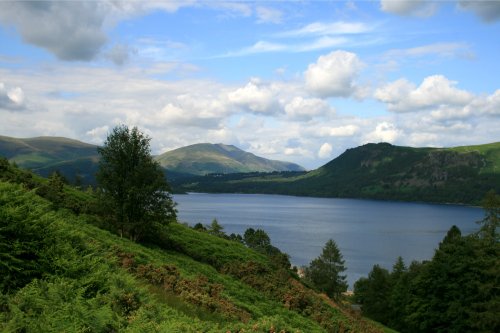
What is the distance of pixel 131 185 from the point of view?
36.9 meters

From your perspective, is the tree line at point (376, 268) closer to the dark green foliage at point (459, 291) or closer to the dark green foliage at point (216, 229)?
the dark green foliage at point (459, 291)

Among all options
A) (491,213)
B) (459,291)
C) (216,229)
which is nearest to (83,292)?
(459,291)

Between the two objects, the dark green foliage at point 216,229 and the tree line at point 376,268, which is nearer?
the tree line at point 376,268

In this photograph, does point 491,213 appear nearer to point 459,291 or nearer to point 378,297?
point 378,297

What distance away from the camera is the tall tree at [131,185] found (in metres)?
36.8

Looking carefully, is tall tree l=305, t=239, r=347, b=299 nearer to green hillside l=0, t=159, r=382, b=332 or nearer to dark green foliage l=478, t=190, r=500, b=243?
dark green foliage l=478, t=190, r=500, b=243

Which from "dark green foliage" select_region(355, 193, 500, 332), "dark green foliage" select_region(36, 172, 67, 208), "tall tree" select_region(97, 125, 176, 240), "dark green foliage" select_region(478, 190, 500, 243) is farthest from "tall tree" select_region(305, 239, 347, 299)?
"dark green foliage" select_region(36, 172, 67, 208)

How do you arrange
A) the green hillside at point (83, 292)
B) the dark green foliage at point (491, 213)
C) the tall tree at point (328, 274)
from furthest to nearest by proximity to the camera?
the tall tree at point (328, 274)
the dark green foliage at point (491, 213)
the green hillside at point (83, 292)

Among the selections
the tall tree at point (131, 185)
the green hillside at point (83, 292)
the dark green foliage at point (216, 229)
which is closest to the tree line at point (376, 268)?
the tall tree at point (131, 185)

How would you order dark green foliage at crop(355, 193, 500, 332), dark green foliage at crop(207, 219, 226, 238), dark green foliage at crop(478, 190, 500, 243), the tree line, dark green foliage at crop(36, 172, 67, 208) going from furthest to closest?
1. dark green foliage at crop(207, 219, 226, 238)
2. dark green foliage at crop(478, 190, 500, 243)
3. dark green foliage at crop(355, 193, 500, 332)
4. the tree line
5. dark green foliage at crop(36, 172, 67, 208)

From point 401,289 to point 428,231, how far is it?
13257cm

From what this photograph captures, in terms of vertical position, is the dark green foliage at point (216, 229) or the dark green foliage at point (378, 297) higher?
the dark green foliage at point (216, 229)

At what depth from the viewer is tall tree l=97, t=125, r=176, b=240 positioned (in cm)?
3675

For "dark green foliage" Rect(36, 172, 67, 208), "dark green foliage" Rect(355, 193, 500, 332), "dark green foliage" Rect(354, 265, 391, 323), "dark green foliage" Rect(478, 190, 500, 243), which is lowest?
"dark green foliage" Rect(354, 265, 391, 323)
